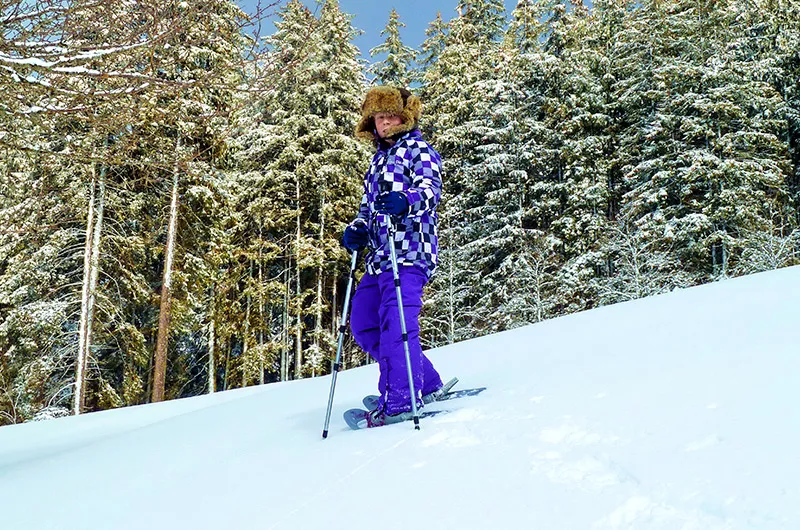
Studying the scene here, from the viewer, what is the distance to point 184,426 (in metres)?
3.69

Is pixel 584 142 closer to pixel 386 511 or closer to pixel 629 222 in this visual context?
pixel 629 222

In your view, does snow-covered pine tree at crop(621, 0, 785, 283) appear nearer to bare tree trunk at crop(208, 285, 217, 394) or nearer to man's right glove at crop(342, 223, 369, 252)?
bare tree trunk at crop(208, 285, 217, 394)

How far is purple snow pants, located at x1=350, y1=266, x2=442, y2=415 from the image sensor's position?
8.63 feet

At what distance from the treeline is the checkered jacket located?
26.4ft

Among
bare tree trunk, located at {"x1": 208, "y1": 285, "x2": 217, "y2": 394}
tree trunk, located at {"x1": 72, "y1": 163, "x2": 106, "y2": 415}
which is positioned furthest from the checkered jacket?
bare tree trunk, located at {"x1": 208, "y1": 285, "x2": 217, "y2": 394}

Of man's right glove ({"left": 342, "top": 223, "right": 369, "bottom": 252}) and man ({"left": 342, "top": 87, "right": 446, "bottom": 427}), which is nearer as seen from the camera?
man ({"left": 342, "top": 87, "right": 446, "bottom": 427})

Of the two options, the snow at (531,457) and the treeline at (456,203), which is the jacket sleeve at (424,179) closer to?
the snow at (531,457)

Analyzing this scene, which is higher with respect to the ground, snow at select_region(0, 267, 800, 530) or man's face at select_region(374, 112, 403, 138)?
man's face at select_region(374, 112, 403, 138)

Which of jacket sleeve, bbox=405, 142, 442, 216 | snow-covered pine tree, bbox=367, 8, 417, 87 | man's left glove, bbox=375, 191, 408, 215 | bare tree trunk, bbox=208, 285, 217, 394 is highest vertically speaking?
snow-covered pine tree, bbox=367, 8, 417, 87

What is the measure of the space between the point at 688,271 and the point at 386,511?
48.8ft

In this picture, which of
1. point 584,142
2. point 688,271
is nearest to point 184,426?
point 688,271

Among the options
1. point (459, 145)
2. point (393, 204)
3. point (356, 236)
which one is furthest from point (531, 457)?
point (459, 145)

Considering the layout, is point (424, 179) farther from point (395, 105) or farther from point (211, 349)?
point (211, 349)

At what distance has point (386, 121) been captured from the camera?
3.06 meters
